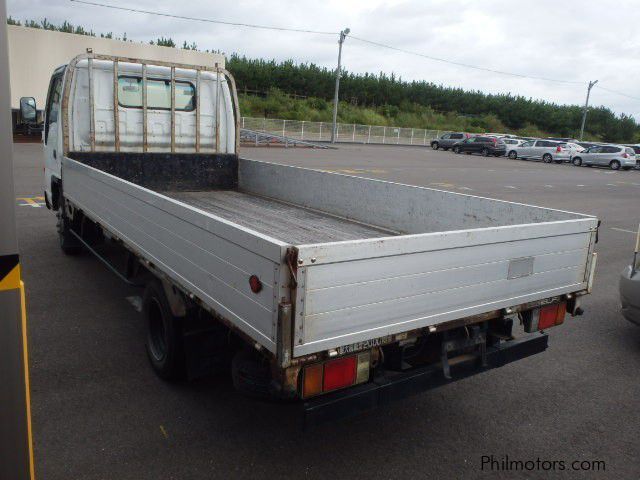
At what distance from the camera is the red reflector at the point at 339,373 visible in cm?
295

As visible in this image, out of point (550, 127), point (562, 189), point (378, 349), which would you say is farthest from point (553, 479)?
point (550, 127)

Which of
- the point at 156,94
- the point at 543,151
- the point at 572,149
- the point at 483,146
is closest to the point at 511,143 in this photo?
the point at 483,146

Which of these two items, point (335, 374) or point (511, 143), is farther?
point (511, 143)

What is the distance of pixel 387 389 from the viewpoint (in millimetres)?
3256

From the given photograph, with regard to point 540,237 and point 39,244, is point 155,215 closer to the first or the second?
point 540,237

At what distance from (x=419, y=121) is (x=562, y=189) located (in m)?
48.6

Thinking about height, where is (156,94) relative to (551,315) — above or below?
above

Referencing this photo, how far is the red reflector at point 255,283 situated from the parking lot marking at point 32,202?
10267 mm

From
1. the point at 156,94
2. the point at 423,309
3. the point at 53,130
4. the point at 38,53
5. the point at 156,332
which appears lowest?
the point at 156,332

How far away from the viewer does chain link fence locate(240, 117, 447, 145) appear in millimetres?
44719

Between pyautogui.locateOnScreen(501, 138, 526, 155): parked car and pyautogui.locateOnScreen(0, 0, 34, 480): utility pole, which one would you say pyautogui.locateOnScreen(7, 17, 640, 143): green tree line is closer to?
pyautogui.locateOnScreen(501, 138, 526, 155): parked car

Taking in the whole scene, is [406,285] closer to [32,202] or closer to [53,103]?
[53,103]

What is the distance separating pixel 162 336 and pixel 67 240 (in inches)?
163

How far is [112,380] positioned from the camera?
4.37 metres
